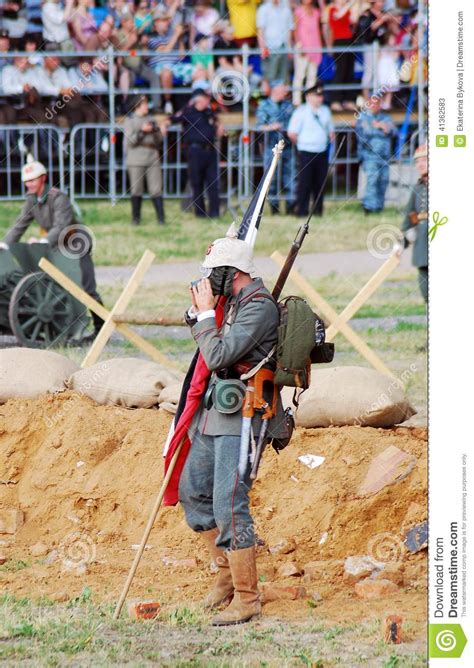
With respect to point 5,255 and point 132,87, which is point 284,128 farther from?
point 5,255

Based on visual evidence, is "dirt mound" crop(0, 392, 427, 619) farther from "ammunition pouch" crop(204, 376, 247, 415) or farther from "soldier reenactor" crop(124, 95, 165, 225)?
"soldier reenactor" crop(124, 95, 165, 225)

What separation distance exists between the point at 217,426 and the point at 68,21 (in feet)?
42.9

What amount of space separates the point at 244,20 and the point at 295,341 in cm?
1292

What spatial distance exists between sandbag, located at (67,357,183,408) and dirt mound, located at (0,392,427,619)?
0.38ft

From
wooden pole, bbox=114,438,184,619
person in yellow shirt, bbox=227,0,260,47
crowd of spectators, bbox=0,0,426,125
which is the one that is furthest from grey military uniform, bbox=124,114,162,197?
wooden pole, bbox=114,438,184,619

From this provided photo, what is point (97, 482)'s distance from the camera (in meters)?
9.76

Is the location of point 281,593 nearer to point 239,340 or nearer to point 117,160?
point 239,340

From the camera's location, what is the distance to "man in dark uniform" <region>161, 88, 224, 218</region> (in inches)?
739

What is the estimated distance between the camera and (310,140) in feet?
61.5

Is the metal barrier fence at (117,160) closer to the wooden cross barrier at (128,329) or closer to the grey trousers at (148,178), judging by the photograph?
the grey trousers at (148,178)

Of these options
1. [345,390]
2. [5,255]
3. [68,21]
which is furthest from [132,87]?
[345,390]

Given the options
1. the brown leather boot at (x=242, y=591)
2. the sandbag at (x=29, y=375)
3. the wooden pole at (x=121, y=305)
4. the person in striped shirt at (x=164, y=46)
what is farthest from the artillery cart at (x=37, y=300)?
the brown leather boot at (x=242, y=591)

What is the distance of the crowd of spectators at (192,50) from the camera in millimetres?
19125

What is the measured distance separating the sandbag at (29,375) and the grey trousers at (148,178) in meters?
8.38
